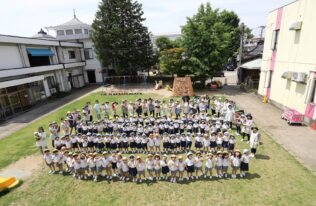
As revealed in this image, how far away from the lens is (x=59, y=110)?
19844 millimetres

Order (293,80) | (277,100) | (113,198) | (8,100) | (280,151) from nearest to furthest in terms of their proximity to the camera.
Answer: (113,198) < (280,151) < (293,80) < (277,100) < (8,100)

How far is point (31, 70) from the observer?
21.2m

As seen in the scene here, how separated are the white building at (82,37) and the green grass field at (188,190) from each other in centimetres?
2595

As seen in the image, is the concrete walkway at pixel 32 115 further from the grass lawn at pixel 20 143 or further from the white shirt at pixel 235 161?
the white shirt at pixel 235 161

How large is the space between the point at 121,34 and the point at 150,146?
22392 mm

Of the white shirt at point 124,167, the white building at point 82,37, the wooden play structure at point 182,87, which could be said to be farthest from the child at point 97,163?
the white building at point 82,37

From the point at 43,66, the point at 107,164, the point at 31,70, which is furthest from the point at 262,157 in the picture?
the point at 43,66

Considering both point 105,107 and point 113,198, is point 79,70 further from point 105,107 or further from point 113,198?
point 113,198

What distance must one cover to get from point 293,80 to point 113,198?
15.1 m

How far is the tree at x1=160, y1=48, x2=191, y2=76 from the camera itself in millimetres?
25141

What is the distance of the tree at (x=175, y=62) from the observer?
25.1 m

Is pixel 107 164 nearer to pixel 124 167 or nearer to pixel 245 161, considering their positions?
pixel 124 167

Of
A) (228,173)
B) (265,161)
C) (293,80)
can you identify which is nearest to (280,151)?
(265,161)

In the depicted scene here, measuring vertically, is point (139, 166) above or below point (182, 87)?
below
